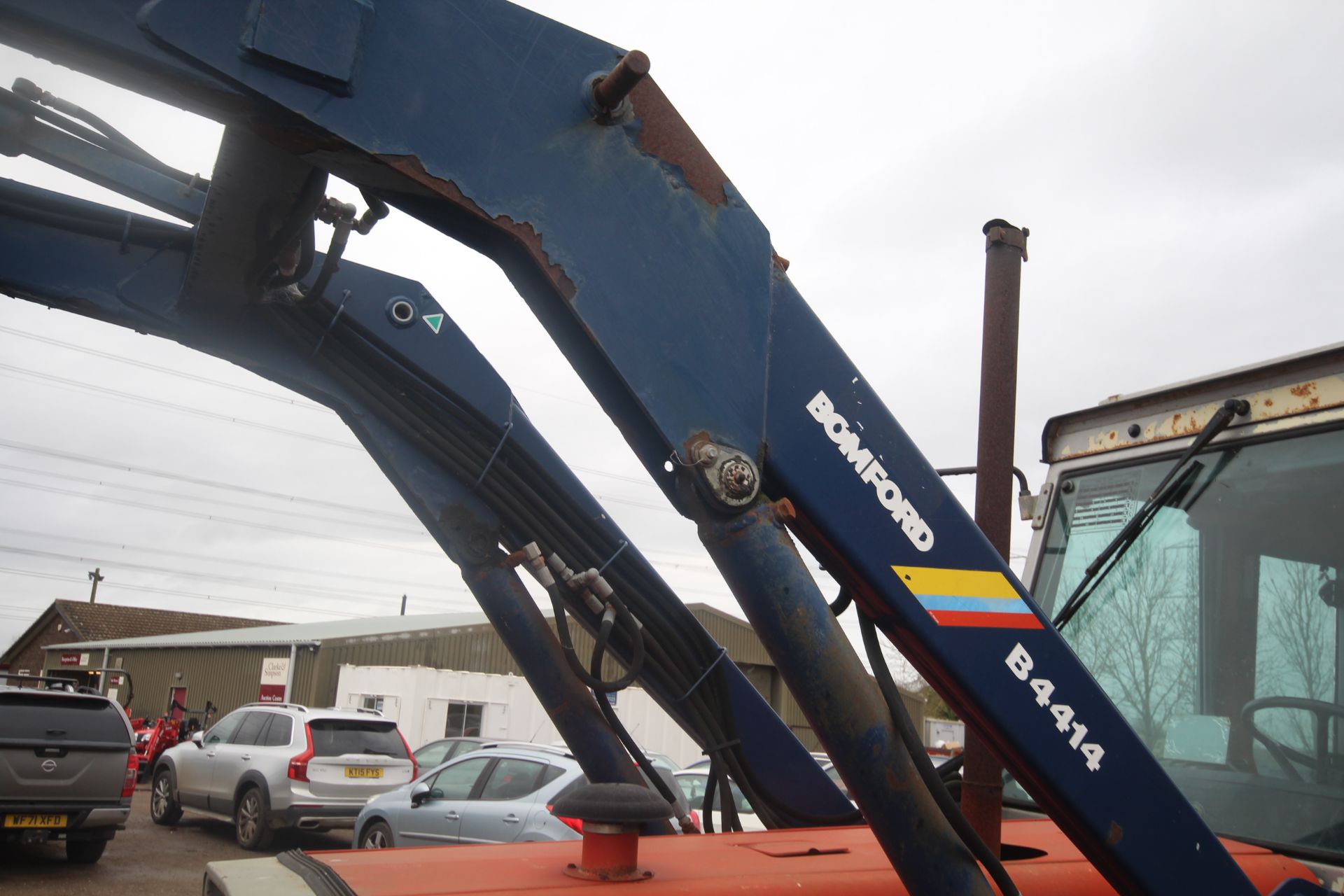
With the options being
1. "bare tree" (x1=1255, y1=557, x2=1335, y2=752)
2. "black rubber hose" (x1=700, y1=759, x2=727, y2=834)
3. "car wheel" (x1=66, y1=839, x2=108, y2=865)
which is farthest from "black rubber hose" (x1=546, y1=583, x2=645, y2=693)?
"car wheel" (x1=66, y1=839, x2=108, y2=865)

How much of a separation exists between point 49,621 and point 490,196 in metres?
59.3

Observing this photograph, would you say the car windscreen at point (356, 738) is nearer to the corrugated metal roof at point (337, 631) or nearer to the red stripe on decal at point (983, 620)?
the corrugated metal roof at point (337, 631)

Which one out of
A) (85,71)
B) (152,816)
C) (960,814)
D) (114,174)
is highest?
(114,174)

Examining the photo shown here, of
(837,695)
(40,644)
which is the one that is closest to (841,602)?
(837,695)

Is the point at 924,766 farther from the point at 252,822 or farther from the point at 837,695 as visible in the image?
the point at 252,822

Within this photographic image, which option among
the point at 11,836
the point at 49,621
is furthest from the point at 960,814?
the point at 49,621

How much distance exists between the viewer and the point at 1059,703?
1862 millimetres

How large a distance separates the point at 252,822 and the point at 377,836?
318 cm

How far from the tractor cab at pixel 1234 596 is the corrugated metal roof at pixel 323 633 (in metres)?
21.4

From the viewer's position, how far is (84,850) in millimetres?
11016

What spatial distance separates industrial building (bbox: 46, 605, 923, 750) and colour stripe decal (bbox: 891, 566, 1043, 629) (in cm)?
2037

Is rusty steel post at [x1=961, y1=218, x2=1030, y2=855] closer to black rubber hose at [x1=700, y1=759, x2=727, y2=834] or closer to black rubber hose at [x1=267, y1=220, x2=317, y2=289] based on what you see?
black rubber hose at [x1=700, y1=759, x2=727, y2=834]

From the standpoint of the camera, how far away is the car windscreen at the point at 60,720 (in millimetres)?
10281

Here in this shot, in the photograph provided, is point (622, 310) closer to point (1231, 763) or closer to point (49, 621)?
point (1231, 763)
